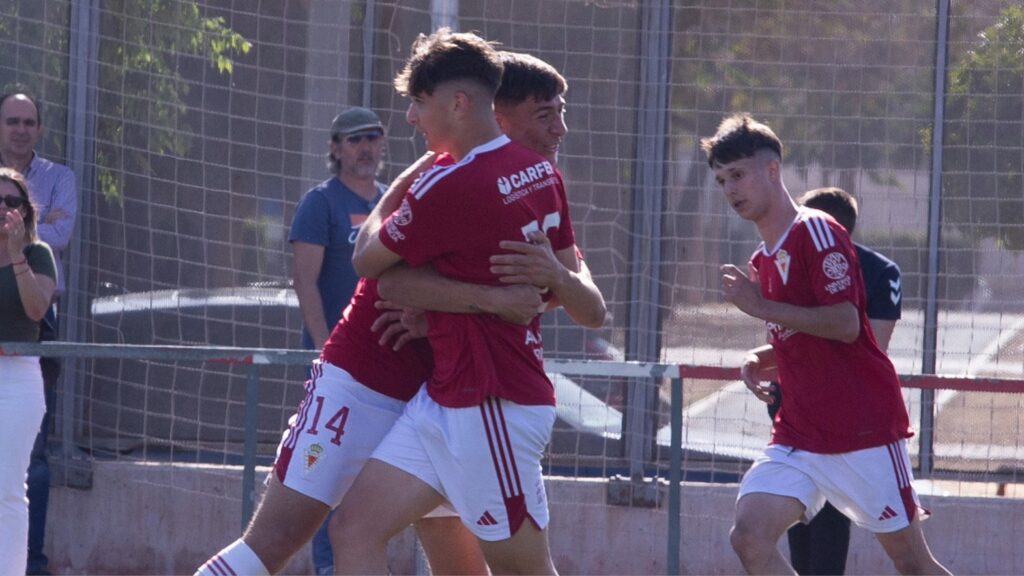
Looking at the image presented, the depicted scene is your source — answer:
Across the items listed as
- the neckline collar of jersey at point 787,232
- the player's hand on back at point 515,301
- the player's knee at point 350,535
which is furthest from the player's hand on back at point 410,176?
the neckline collar of jersey at point 787,232

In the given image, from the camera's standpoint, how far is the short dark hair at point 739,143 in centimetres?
516

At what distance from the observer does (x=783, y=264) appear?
5113 mm

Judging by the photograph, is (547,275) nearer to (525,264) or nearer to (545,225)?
(525,264)

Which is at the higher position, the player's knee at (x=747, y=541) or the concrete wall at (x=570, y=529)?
the player's knee at (x=747, y=541)

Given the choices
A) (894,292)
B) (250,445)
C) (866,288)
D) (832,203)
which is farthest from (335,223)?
(894,292)

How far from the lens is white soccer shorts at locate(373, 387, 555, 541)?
12.8 ft

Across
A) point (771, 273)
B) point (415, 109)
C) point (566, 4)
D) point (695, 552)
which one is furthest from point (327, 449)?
point (566, 4)

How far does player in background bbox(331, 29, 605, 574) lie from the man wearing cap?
277 centimetres

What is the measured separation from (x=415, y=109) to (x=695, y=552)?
4.22 metres

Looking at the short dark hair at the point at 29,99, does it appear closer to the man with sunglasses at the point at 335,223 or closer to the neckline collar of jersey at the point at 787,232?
the man with sunglasses at the point at 335,223

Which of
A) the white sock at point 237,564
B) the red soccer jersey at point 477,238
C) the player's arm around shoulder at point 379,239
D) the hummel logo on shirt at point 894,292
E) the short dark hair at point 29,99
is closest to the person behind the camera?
the red soccer jersey at point 477,238

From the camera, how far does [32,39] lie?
7.91m

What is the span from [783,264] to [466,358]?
1.58 m

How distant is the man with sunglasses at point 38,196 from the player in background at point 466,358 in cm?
362
